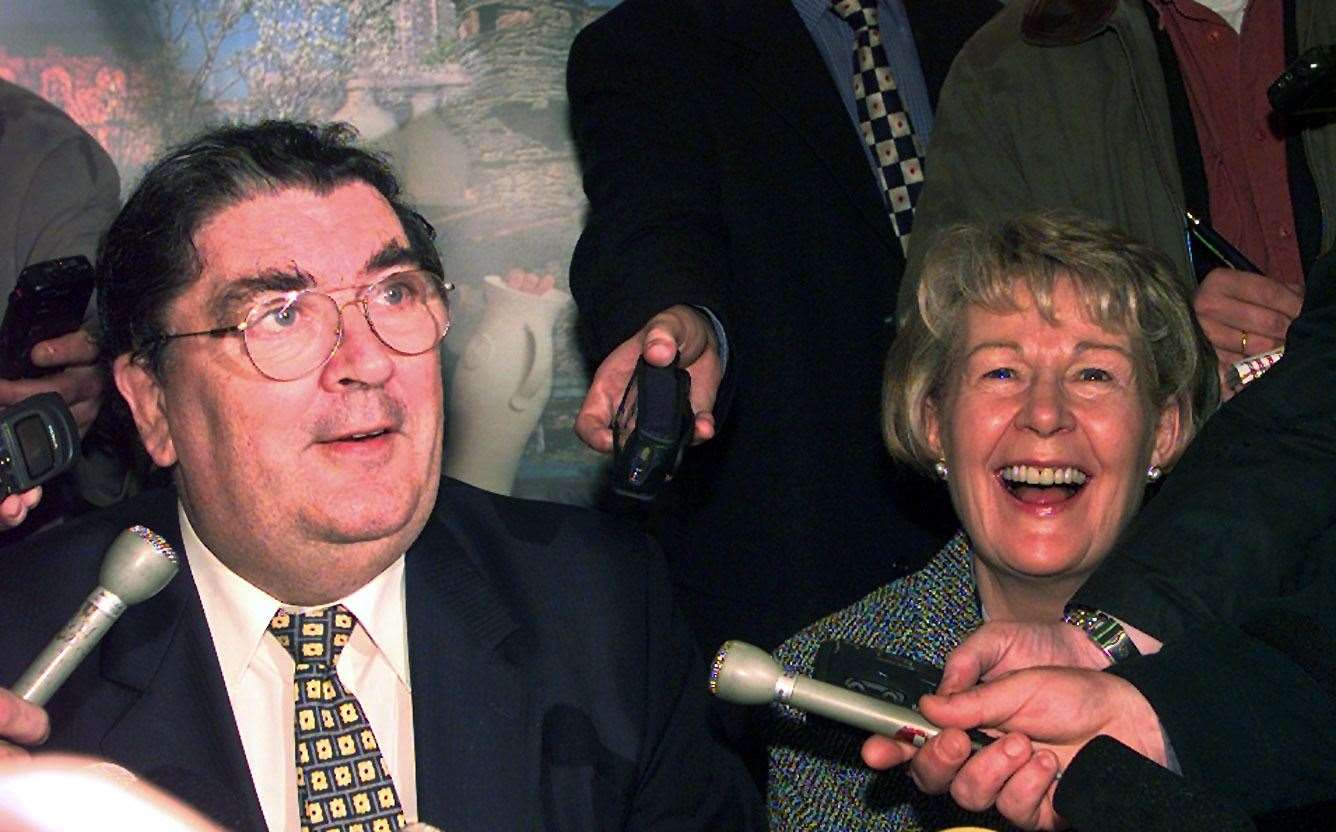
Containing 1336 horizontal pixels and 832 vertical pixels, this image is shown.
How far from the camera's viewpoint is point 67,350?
3.04 meters

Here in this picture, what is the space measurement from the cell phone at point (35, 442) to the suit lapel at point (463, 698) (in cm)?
55

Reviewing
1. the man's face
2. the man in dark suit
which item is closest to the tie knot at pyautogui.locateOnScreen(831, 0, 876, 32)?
the man in dark suit

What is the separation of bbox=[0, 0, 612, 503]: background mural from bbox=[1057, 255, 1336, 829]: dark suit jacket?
2085 millimetres

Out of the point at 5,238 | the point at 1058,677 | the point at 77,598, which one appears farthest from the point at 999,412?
the point at 5,238

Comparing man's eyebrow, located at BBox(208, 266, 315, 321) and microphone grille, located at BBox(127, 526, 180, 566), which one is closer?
microphone grille, located at BBox(127, 526, 180, 566)

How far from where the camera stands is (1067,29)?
3285 mm

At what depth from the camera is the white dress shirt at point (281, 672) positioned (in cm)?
243

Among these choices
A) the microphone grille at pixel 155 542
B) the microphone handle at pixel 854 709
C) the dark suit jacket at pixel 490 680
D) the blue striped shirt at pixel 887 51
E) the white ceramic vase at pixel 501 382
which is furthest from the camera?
the white ceramic vase at pixel 501 382

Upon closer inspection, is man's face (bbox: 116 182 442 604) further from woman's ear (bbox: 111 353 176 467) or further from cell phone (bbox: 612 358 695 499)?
cell phone (bbox: 612 358 695 499)

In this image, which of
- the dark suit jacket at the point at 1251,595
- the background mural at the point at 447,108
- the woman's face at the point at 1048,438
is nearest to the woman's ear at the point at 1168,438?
the woman's face at the point at 1048,438

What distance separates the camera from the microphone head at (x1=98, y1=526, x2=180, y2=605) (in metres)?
1.94

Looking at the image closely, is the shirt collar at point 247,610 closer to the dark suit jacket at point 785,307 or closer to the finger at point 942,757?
the finger at point 942,757

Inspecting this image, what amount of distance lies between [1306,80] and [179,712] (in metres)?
2.00

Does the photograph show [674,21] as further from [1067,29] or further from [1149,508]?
[1149,508]
